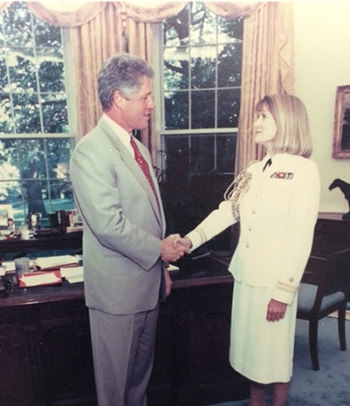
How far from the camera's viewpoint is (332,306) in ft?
9.50

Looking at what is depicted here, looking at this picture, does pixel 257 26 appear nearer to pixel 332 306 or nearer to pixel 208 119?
pixel 208 119

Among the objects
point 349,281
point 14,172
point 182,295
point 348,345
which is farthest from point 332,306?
point 14,172

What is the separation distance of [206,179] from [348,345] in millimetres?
1876

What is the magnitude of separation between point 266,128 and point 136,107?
0.57m

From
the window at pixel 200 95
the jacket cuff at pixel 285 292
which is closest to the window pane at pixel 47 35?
the window at pixel 200 95

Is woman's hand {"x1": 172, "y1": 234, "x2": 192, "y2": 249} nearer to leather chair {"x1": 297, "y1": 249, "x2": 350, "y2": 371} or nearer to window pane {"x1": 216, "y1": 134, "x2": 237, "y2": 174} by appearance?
leather chair {"x1": 297, "y1": 249, "x2": 350, "y2": 371}

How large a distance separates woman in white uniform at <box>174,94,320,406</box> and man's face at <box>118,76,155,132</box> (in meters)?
0.50

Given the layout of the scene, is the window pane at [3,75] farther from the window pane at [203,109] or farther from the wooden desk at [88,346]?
the wooden desk at [88,346]

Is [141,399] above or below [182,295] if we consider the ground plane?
below

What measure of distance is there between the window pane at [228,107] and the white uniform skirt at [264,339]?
2685 mm

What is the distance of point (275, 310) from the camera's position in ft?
5.58

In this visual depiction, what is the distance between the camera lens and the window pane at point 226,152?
4.23 metres

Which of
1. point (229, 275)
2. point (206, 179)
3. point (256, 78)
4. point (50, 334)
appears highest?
point (256, 78)

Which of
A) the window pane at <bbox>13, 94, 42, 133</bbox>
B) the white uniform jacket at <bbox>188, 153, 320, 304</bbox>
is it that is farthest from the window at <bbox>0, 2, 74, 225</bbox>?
the white uniform jacket at <bbox>188, 153, 320, 304</bbox>
